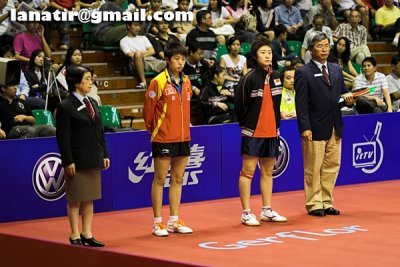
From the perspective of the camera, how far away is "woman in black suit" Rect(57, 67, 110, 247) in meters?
9.15

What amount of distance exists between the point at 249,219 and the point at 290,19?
899cm

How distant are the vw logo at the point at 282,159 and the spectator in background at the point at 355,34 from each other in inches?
239

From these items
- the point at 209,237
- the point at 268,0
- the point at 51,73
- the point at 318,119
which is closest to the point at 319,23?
the point at 268,0

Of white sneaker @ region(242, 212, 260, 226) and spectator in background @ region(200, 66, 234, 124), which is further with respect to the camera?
spectator in background @ region(200, 66, 234, 124)

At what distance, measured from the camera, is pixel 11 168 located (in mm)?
10906

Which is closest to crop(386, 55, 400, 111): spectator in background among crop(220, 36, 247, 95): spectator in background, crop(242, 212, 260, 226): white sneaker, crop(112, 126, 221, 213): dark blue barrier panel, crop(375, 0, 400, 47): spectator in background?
crop(220, 36, 247, 95): spectator in background

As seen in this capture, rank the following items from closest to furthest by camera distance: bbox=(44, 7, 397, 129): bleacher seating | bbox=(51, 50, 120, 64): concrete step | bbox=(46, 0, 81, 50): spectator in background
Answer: bbox=(44, 7, 397, 129): bleacher seating
bbox=(46, 0, 81, 50): spectator in background
bbox=(51, 50, 120, 64): concrete step

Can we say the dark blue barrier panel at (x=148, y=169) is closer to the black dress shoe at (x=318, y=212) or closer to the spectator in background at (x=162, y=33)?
the black dress shoe at (x=318, y=212)

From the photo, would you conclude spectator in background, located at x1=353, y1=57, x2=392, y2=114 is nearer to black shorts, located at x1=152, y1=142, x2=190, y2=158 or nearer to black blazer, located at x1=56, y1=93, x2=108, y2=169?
black shorts, located at x1=152, y1=142, x2=190, y2=158

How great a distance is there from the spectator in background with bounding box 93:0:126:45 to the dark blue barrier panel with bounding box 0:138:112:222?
5565mm

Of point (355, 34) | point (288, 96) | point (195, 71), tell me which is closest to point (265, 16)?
point (355, 34)

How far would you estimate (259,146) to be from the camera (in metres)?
10.5

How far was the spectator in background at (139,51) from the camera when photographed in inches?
630

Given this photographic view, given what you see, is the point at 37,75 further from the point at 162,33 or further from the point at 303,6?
the point at 303,6
